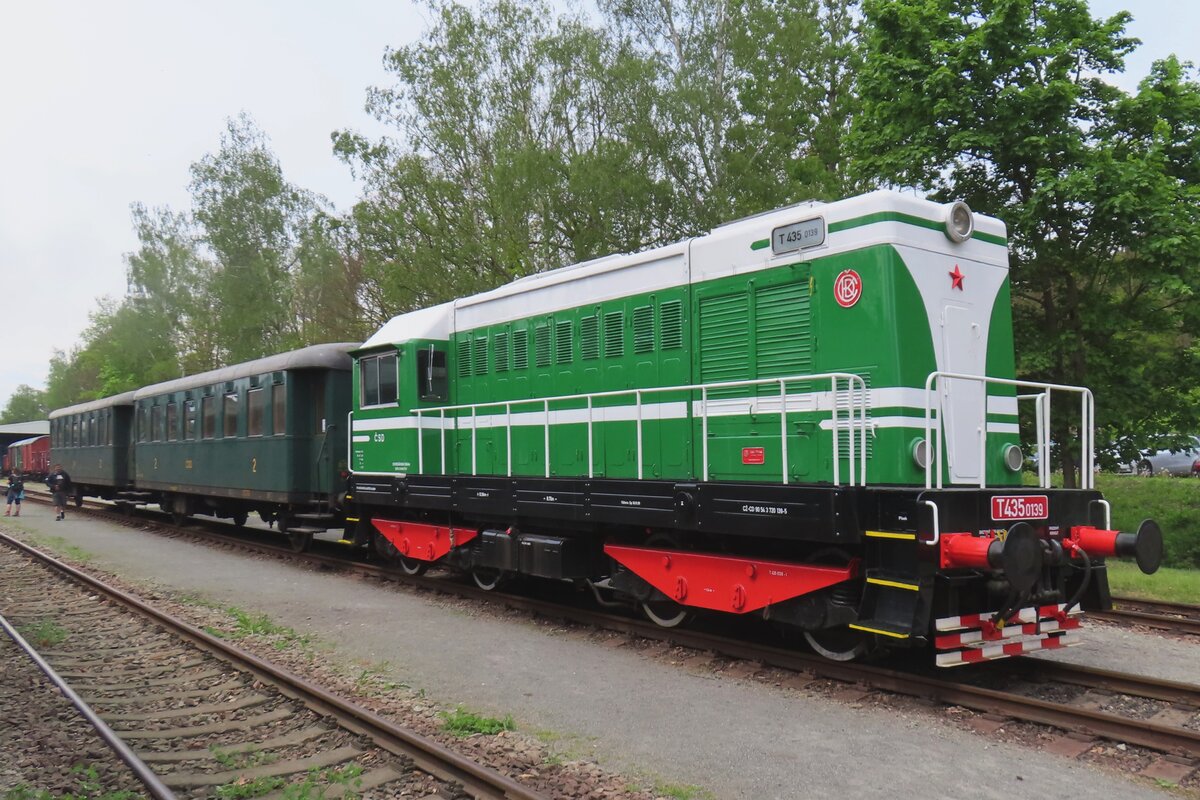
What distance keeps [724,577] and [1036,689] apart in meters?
2.41

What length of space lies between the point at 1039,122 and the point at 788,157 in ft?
33.9

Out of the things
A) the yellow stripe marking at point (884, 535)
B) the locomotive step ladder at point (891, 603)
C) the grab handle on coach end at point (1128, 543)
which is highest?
the yellow stripe marking at point (884, 535)

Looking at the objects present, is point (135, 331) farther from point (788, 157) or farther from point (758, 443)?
point (758, 443)

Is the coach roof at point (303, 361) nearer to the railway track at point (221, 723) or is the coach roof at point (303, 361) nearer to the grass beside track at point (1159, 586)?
the railway track at point (221, 723)

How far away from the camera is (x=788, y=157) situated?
23.0 meters

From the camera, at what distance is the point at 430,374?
10.8 metres

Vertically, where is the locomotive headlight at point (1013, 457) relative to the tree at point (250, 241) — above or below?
below

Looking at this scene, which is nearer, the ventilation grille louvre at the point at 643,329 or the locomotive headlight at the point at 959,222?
the locomotive headlight at the point at 959,222

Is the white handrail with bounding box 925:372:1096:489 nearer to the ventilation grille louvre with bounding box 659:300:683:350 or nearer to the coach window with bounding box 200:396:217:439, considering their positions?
the ventilation grille louvre with bounding box 659:300:683:350

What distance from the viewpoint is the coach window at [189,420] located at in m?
17.7

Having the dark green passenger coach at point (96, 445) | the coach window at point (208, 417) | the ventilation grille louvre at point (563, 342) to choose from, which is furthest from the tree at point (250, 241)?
the ventilation grille louvre at point (563, 342)

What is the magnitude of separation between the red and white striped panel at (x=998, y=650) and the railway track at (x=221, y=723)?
3.10 meters

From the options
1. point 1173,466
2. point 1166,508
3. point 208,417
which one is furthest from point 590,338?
point 1173,466

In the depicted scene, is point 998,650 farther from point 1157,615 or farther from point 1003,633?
point 1157,615
